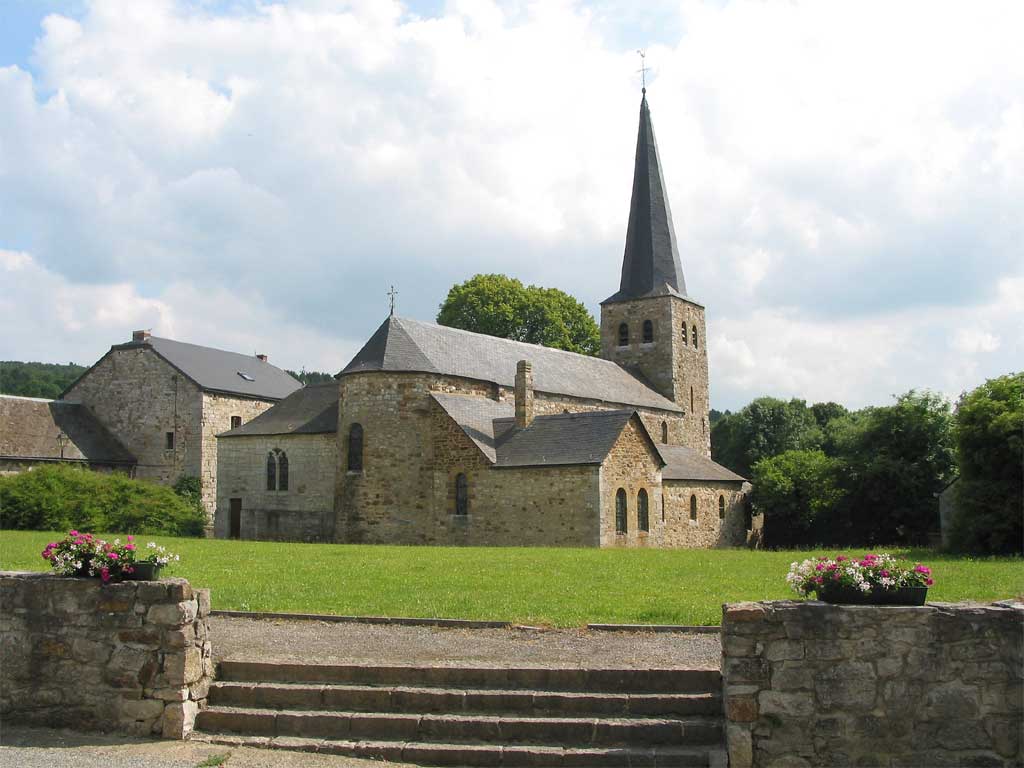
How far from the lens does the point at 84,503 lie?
32.7 metres

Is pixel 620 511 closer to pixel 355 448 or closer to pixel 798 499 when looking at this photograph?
pixel 355 448

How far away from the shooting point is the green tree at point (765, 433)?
69438 millimetres

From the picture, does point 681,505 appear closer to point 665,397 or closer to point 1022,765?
point 665,397

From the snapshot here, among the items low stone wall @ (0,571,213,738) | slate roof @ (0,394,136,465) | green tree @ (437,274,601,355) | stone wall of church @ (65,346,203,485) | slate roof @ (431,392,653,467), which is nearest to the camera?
low stone wall @ (0,571,213,738)

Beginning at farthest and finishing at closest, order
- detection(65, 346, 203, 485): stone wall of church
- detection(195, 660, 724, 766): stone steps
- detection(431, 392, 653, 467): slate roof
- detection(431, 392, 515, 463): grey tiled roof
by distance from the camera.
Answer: detection(65, 346, 203, 485): stone wall of church, detection(431, 392, 515, 463): grey tiled roof, detection(431, 392, 653, 467): slate roof, detection(195, 660, 724, 766): stone steps

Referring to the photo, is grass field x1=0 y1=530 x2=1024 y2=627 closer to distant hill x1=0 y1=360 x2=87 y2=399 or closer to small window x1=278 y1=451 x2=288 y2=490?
small window x1=278 y1=451 x2=288 y2=490

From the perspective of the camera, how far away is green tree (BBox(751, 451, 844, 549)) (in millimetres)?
42906

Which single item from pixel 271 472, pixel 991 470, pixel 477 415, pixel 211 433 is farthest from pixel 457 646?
pixel 211 433

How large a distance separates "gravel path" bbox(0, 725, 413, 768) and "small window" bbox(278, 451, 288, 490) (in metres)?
30.0

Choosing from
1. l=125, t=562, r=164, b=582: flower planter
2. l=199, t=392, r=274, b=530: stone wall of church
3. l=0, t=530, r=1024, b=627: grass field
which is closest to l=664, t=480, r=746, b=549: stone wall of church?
l=0, t=530, r=1024, b=627: grass field

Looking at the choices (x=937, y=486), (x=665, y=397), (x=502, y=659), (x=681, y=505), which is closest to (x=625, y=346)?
(x=665, y=397)

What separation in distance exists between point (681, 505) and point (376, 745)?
110ft

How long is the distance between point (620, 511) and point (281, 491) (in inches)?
591

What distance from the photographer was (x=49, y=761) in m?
8.75
